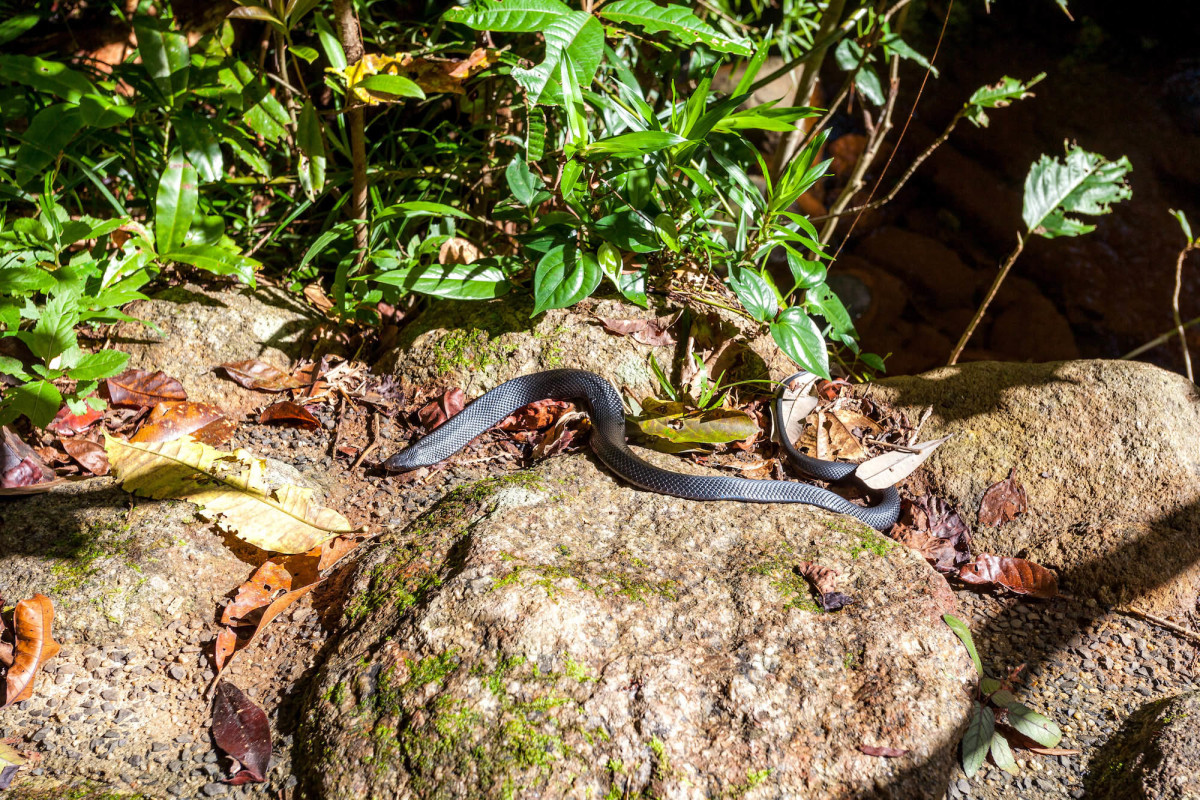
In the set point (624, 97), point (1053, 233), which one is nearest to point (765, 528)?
point (624, 97)

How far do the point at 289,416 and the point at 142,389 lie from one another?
680 mm

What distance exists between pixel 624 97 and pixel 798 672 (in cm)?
269

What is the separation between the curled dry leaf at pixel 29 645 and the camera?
85.0 inches

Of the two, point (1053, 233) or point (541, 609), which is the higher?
point (1053, 233)

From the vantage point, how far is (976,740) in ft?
7.29

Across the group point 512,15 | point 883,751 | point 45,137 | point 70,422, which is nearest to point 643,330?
point 512,15

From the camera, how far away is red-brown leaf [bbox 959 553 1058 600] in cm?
297

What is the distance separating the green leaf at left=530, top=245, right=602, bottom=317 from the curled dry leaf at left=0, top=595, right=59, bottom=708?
2.01 m

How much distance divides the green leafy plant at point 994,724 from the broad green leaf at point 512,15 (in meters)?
2.66

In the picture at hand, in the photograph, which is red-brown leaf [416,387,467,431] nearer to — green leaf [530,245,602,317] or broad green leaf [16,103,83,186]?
green leaf [530,245,602,317]

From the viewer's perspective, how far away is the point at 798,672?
86.1 inches

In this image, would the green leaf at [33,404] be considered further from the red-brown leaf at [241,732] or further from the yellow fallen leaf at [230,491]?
the red-brown leaf at [241,732]

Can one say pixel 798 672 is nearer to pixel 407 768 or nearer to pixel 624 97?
pixel 407 768

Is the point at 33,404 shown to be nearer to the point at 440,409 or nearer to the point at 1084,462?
the point at 440,409
